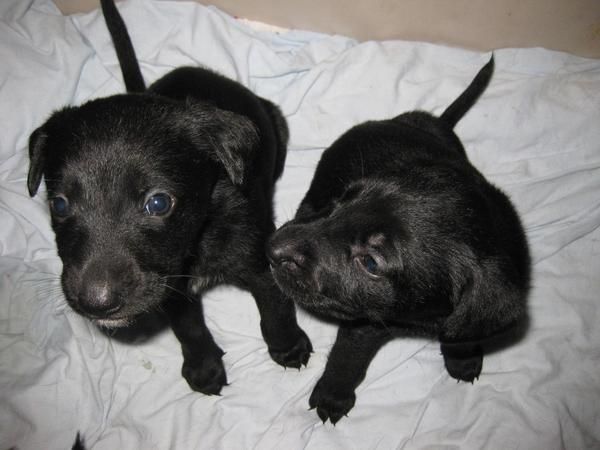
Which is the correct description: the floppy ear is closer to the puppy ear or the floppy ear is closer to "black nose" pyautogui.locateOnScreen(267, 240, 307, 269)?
"black nose" pyautogui.locateOnScreen(267, 240, 307, 269)

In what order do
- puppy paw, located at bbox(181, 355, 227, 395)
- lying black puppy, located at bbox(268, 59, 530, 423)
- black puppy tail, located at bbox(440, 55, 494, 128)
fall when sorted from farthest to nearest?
black puppy tail, located at bbox(440, 55, 494, 128)
puppy paw, located at bbox(181, 355, 227, 395)
lying black puppy, located at bbox(268, 59, 530, 423)

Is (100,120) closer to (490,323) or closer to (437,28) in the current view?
(490,323)

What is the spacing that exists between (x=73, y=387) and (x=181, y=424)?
2.34ft

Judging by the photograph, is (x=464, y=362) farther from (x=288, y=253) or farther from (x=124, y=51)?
(x=124, y=51)

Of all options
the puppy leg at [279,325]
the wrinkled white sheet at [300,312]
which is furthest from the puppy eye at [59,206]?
the puppy leg at [279,325]

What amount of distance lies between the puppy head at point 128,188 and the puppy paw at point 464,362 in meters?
1.70

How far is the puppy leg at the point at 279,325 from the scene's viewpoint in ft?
9.05

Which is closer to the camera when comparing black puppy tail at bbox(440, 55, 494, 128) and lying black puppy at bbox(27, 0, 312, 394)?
lying black puppy at bbox(27, 0, 312, 394)

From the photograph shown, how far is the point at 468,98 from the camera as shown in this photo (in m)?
3.44

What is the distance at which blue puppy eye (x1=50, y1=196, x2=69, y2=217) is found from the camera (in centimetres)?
213

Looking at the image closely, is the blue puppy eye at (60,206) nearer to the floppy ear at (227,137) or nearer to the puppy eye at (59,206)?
the puppy eye at (59,206)

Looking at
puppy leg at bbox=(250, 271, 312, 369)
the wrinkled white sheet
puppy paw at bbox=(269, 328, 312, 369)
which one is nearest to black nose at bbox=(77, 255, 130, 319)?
puppy leg at bbox=(250, 271, 312, 369)

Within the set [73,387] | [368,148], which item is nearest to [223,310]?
[73,387]

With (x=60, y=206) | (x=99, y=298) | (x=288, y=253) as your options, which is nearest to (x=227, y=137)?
(x=288, y=253)
